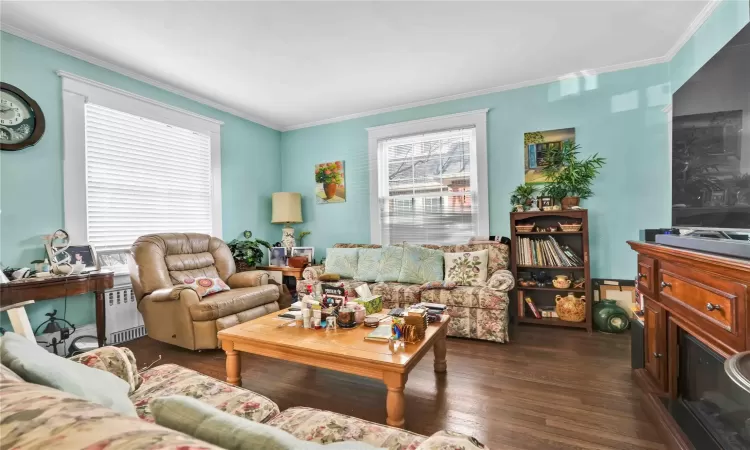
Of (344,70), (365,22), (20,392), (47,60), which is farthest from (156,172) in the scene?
(20,392)

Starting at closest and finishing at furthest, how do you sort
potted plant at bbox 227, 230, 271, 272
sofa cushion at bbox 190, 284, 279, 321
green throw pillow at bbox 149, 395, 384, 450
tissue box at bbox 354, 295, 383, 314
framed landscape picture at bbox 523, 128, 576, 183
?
green throw pillow at bbox 149, 395, 384, 450 → tissue box at bbox 354, 295, 383, 314 → sofa cushion at bbox 190, 284, 279, 321 → framed landscape picture at bbox 523, 128, 576, 183 → potted plant at bbox 227, 230, 271, 272

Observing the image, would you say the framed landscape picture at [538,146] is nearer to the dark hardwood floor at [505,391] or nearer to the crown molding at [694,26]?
the crown molding at [694,26]

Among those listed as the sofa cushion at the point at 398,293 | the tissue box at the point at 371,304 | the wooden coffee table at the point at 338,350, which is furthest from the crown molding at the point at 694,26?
the tissue box at the point at 371,304

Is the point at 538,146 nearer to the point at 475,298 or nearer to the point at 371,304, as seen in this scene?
the point at 475,298

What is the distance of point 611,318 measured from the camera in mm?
3072

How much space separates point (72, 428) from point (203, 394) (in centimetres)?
103

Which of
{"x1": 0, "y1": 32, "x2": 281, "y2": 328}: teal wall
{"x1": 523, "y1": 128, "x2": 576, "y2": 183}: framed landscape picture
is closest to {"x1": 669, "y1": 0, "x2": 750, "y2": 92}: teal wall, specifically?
{"x1": 523, "y1": 128, "x2": 576, "y2": 183}: framed landscape picture

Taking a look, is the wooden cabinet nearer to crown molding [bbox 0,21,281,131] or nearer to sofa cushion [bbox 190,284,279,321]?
sofa cushion [bbox 190,284,279,321]

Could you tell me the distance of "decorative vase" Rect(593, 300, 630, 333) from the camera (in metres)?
3.05

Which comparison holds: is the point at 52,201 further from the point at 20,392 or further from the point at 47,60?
the point at 20,392

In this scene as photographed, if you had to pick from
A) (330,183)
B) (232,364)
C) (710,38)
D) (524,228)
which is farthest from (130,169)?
(710,38)

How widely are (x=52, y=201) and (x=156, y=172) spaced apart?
3.13 ft

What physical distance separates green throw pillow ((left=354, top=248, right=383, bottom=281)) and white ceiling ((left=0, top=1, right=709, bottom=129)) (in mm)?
1914

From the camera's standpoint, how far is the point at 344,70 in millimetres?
3281
